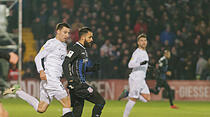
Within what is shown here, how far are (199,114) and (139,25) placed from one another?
A: 30.5ft

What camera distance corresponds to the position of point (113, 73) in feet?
68.8

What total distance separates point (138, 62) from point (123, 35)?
10.7 m

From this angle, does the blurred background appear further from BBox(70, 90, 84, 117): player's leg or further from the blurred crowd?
BBox(70, 90, 84, 117): player's leg

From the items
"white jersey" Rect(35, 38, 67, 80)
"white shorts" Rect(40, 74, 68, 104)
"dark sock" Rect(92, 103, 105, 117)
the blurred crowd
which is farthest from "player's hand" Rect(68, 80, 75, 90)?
the blurred crowd

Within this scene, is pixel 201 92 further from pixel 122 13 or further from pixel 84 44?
pixel 84 44

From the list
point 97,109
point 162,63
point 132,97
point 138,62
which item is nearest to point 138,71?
point 138,62

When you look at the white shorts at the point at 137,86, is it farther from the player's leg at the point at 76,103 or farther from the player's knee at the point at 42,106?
the player's leg at the point at 76,103

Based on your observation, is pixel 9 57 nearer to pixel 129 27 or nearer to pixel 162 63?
pixel 162 63

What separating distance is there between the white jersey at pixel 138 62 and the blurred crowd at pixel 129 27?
25.4ft

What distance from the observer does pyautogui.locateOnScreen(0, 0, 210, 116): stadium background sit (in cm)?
2072

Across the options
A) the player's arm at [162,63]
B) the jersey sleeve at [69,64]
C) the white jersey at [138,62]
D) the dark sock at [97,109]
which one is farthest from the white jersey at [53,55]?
the player's arm at [162,63]

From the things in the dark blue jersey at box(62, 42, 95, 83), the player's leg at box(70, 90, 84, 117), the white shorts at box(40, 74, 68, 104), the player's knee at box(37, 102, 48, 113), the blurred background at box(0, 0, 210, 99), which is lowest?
the player's knee at box(37, 102, 48, 113)

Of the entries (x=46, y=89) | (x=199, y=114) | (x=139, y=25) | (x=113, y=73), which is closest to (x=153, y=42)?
(x=139, y=25)

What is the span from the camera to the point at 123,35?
75.2ft
